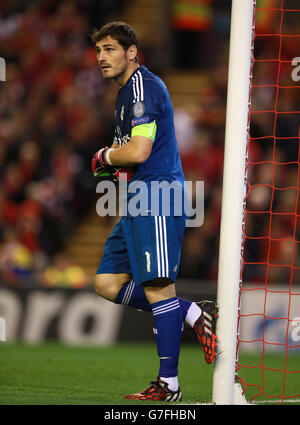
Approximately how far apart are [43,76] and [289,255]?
515cm

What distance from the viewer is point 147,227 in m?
4.34

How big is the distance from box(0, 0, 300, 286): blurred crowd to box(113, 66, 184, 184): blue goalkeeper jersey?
4120 mm

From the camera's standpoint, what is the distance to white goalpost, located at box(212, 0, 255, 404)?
424 centimetres

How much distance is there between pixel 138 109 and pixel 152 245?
738 mm

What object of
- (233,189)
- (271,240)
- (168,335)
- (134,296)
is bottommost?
(271,240)

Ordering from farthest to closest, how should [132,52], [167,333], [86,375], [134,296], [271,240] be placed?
1. [271,240]
2. [86,375]
3. [134,296]
4. [132,52]
5. [167,333]

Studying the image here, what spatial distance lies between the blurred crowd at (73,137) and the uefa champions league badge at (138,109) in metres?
4.34

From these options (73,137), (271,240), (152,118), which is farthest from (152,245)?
(73,137)

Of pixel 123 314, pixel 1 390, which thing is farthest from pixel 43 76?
pixel 1 390

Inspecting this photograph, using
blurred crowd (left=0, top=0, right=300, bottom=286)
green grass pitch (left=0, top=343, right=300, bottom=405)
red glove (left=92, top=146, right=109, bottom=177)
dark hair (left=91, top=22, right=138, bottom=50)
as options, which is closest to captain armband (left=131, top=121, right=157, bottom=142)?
red glove (left=92, top=146, right=109, bottom=177)

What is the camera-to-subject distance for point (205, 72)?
522 inches

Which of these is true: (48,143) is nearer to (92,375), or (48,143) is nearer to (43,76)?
(43,76)

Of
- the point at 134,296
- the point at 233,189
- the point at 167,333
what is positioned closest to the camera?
the point at 233,189

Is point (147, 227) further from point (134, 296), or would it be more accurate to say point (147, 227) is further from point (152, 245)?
point (134, 296)
